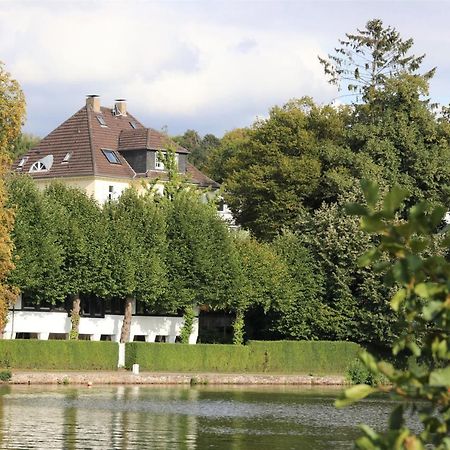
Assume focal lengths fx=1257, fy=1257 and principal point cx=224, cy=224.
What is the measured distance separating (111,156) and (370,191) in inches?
3326

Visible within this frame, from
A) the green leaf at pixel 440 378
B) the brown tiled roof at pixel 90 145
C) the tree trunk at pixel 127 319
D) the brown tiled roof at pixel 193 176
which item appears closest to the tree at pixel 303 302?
the tree trunk at pixel 127 319

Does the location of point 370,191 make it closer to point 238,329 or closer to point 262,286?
point 238,329

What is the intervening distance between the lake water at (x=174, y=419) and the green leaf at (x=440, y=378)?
22.1 m

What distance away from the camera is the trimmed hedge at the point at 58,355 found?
181 feet

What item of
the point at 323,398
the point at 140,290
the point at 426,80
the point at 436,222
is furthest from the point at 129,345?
the point at 436,222

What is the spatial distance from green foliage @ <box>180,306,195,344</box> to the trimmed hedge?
8398 mm

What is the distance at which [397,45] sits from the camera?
275 ft

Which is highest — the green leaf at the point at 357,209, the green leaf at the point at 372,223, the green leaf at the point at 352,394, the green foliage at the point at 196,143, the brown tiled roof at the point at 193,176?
the green foliage at the point at 196,143

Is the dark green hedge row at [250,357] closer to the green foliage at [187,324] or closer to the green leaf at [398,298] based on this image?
the green foliage at [187,324]

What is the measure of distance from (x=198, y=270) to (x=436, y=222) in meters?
60.5

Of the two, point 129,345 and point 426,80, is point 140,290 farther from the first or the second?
point 426,80

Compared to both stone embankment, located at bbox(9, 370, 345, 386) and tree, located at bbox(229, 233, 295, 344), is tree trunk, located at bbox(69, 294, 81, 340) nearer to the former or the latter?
stone embankment, located at bbox(9, 370, 345, 386)

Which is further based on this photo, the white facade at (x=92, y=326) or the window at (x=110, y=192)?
the window at (x=110, y=192)

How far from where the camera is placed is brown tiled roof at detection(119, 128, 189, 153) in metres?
91.5
